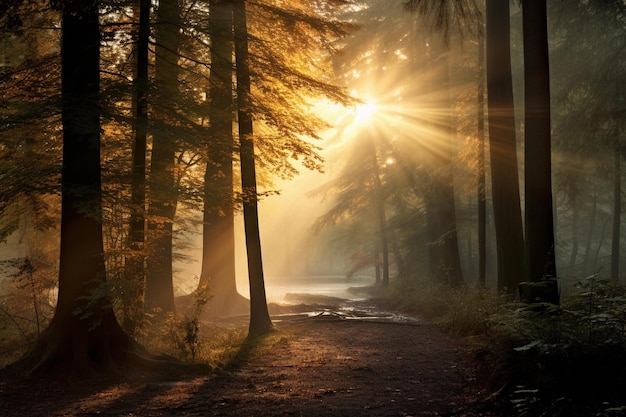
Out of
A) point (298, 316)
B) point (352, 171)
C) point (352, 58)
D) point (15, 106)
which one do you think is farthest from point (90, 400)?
point (352, 171)

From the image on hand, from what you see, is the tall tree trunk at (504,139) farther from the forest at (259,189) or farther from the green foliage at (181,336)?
the green foliage at (181,336)

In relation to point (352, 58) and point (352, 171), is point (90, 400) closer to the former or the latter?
point (352, 58)

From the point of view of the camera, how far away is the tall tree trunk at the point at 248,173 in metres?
11.5

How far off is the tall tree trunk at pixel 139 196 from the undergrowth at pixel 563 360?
20.2 feet

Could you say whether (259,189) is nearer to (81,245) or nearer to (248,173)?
(248,173)

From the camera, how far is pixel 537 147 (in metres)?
7.82

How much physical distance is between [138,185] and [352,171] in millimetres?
20070

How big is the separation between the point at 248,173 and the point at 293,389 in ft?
21.3

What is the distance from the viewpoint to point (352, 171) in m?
29.1

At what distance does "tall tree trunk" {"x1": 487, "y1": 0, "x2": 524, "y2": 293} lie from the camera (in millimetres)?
11883

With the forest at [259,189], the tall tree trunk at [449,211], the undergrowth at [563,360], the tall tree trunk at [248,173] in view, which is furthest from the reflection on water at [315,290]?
the undergrowth at [563,360]

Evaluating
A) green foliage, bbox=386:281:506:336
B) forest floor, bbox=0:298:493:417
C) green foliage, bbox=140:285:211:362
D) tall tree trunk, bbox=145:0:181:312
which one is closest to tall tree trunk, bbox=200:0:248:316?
green foliage, bbox=140:285:211:362

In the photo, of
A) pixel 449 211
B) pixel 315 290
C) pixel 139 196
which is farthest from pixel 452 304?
pixel 315 290

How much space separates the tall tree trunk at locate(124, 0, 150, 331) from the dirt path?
1.95 m
